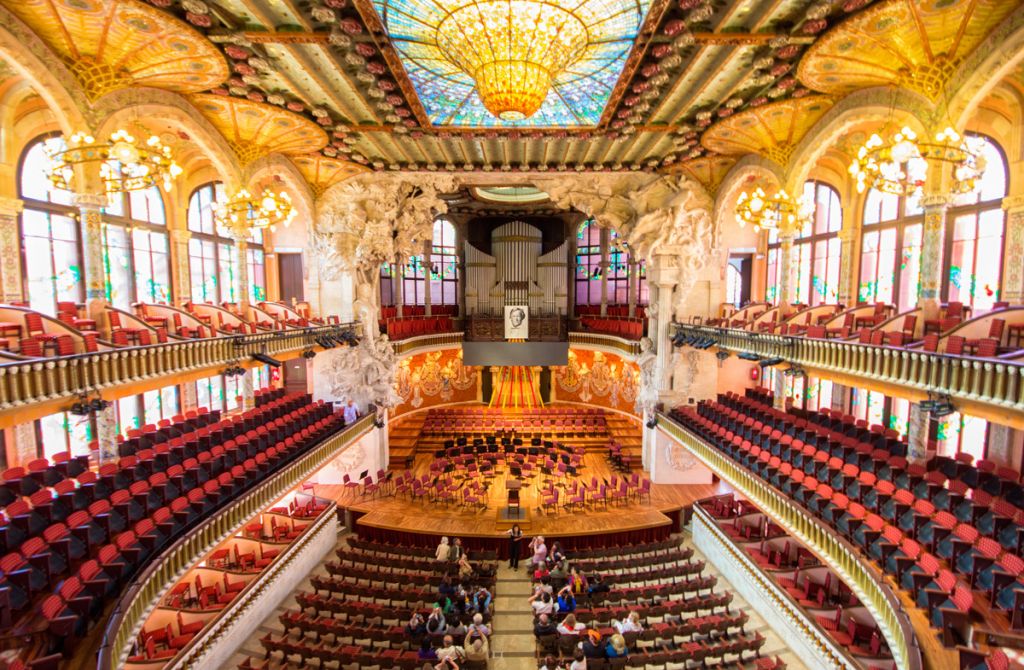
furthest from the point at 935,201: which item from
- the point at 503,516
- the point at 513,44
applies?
the point at 503,516

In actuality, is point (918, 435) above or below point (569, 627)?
above

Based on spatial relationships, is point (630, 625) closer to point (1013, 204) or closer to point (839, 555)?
point (839, 555)

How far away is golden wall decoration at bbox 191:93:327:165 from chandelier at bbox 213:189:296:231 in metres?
1.23

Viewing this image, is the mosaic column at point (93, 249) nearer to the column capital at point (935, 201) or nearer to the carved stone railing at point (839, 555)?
the carved stone railing at point (839, 555)

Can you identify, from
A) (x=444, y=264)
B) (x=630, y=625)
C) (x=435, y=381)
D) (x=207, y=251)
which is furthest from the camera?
(x=444, y=264)

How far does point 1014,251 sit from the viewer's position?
941cm

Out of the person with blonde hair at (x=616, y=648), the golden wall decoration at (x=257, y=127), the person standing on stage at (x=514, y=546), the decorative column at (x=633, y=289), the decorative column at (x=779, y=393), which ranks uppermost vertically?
the golden wall decoration at (x=257, y=127)

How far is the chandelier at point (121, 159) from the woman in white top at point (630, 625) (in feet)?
36.3

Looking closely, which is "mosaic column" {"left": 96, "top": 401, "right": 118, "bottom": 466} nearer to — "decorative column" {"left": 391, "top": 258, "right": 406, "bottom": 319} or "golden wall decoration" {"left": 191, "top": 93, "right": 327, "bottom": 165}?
"golden wall decoration" {"left": 191, "top": 93, "right": 327, "bottom": 165}

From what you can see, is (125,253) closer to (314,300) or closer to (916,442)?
(314,300)

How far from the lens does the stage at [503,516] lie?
13852 millimetres

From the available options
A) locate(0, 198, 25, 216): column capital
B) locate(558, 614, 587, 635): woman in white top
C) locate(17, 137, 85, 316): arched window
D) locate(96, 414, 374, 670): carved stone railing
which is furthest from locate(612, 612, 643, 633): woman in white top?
locate(0, 198, 25, 216): column capital

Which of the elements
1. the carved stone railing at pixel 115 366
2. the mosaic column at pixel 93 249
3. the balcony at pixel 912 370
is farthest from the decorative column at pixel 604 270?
the mosaic column at pixel 93 249

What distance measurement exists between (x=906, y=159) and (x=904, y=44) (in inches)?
111
